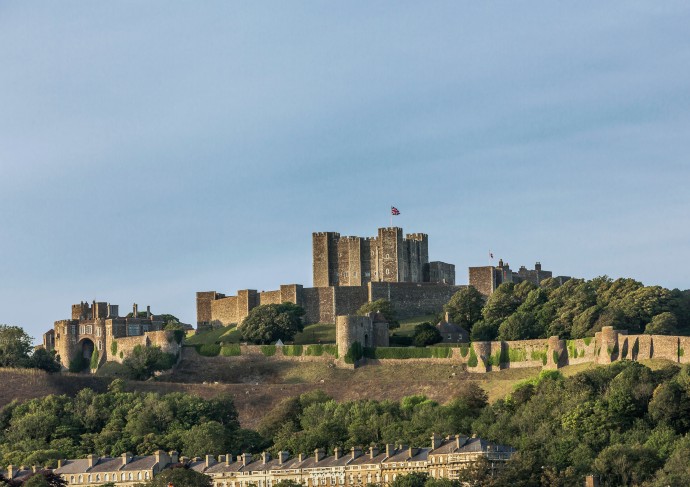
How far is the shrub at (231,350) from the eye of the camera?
11512 cm

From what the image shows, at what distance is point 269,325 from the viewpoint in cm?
11650

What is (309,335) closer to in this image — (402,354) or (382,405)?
(402,354)

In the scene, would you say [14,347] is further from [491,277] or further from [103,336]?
[491,277]

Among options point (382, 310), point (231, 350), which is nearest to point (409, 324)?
point (382, 310)

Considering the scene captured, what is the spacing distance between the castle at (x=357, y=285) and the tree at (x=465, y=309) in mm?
3470

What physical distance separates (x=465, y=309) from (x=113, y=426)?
84.4 ft

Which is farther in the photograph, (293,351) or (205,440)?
(293,351)

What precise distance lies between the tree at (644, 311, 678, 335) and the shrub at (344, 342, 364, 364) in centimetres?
1618

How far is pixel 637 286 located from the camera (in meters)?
112

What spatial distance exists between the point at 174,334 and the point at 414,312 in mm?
15834

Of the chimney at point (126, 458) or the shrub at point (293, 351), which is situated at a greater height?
the shrub at point (293, 351)

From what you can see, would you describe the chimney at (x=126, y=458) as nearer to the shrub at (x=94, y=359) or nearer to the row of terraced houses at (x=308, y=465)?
the row of terraced houses at (x=308, y=465)

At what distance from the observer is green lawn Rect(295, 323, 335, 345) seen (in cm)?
11788

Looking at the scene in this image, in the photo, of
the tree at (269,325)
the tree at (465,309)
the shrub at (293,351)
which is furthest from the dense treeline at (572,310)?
the shrub at (293,351)
